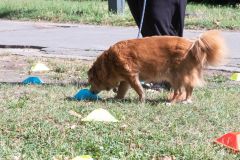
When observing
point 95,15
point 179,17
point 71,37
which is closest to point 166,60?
point 179,17

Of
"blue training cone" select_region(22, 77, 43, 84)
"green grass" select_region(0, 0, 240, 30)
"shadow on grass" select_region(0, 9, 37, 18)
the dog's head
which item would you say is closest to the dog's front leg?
the dog's head

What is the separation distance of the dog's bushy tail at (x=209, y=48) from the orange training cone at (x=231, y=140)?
1557mm

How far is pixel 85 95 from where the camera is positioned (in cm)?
641

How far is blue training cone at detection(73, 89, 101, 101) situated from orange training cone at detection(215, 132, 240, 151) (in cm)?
209

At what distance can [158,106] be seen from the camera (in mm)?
5891

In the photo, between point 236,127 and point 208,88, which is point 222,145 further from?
point 208,88

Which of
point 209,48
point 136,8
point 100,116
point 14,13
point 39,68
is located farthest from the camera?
point 14,13

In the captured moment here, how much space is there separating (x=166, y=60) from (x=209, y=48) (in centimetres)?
46

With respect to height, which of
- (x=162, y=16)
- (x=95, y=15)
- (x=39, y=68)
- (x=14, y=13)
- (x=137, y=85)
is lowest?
(x=14, y=13)

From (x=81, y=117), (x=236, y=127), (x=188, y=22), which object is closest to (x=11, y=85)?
(x=81, y=117)

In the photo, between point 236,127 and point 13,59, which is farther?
point 13,59

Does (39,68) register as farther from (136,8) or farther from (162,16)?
(162,16)

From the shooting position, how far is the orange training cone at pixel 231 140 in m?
4.41

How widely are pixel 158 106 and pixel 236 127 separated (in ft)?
3.34
